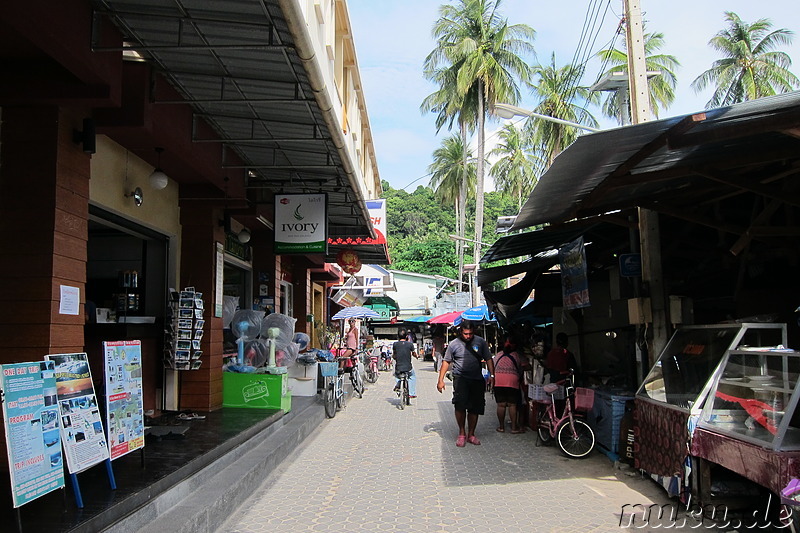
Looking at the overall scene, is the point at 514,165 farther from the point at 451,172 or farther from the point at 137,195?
the point at 137,195

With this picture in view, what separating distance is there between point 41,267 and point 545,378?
6746mm

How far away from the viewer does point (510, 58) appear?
26.8 metres

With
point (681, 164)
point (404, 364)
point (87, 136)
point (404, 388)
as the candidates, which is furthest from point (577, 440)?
point (87, 136)

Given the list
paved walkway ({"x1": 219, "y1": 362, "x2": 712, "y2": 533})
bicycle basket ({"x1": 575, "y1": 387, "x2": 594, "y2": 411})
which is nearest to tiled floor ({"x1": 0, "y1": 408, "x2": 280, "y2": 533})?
paved walkway ({"x1": 219, "y1": 362, "x2": 712, "y2": 533})

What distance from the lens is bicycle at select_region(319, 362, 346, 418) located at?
11375 millimetres

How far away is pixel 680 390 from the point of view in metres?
5.89

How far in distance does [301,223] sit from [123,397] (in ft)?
15.9

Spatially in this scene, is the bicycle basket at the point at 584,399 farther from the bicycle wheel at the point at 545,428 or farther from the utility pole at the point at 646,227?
the utility pole at the point at 646,227

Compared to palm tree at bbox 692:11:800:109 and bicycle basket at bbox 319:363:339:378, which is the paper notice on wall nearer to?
A: bicycle basket at bbox 319:363:339:378

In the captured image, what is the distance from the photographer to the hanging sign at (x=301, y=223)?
929 cm

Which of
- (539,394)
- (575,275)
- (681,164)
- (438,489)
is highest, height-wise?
(681,164)

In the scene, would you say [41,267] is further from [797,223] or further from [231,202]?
[797,223]

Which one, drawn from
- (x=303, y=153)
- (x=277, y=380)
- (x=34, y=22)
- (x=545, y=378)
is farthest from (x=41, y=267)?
(x=545, y=378)

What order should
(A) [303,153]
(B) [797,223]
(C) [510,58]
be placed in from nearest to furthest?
(B) [797,223], (A) [303,153], (C) [510,58]
